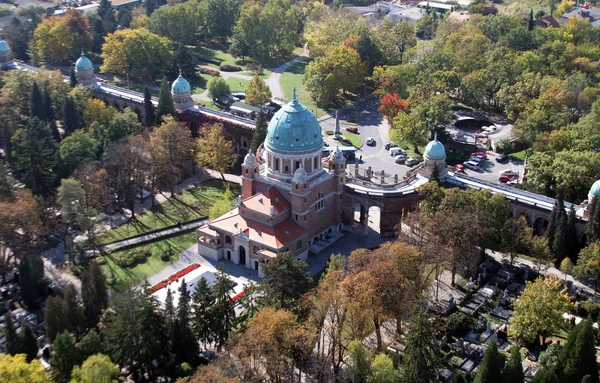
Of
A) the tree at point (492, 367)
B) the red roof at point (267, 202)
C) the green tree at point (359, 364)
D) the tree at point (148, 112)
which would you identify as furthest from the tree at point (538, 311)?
the tree at point (148, 112)

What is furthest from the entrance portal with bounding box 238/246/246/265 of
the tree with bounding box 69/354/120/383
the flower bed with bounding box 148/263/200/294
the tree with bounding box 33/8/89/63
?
the tree with bounding box 33/8/89/63

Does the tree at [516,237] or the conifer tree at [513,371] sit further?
the tree at [516,237]

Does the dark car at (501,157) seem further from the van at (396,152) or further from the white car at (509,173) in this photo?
the van at (396,152)

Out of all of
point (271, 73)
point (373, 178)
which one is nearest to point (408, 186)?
point (373, 178)

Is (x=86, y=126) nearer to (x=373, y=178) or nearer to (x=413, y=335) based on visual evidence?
(x=373, y=178)

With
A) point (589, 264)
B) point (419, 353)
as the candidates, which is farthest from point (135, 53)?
point (419, 353)

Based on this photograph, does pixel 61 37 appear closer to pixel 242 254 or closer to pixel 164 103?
pixel 164 103
